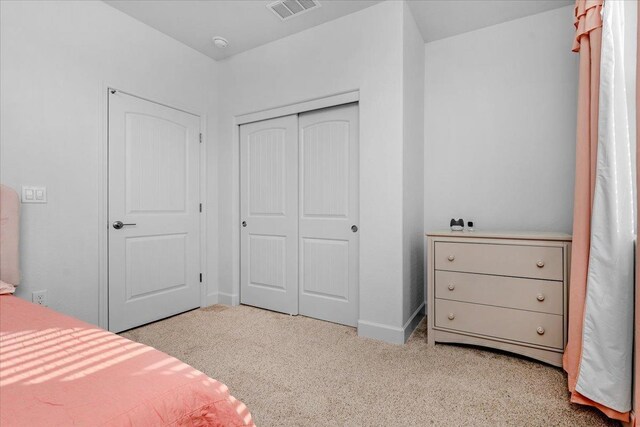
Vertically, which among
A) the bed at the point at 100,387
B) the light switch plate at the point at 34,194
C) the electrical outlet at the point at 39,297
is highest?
the light switch plate at the point at 34,194

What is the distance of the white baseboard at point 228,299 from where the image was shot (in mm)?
3425

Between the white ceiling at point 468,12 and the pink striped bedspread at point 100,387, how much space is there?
288 centimetres

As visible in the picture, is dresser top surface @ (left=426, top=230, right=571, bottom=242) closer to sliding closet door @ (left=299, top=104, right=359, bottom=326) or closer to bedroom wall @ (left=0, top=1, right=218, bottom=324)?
sliding closet door @ (left=299, top=104, right=359, bottom=326)

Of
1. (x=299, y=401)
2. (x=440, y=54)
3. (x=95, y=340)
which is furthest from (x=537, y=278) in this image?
(x=95, y=340)

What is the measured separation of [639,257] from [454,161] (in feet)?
5.98

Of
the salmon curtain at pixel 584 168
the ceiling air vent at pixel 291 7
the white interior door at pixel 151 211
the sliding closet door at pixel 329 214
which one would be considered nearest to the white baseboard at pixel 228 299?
the white interior door at pixel 151 211

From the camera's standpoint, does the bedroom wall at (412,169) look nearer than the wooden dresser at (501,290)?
No

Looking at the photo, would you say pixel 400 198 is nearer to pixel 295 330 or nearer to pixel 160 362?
pixel 295 330

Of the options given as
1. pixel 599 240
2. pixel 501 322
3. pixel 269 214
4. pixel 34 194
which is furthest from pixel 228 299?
pixel 599 240

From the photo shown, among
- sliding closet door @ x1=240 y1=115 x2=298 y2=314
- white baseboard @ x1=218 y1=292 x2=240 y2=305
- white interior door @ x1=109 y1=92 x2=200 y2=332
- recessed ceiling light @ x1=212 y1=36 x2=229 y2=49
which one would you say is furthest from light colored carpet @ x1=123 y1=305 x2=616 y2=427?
recessed ceiling light @ x1=212 y1=36 x2=229 y2=49

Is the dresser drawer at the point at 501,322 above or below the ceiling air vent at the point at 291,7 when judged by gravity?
below

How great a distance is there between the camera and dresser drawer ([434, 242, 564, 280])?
209 centimetres

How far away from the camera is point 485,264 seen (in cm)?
229

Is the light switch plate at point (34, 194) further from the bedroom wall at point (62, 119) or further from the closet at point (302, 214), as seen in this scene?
the closet at point (302, 214)
